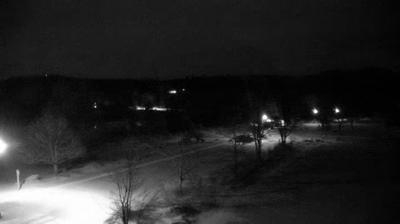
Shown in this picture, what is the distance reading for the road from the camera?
14.5m

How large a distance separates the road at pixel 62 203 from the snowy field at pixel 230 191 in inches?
1.6

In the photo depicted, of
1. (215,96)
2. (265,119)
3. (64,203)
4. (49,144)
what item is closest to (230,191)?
(64,203)

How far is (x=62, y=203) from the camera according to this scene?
16641 mm

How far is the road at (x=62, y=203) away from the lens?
14.5m

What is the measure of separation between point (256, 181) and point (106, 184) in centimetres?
831

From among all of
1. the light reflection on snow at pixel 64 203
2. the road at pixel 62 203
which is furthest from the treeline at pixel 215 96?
the light reflection on snow at pixel 64 203

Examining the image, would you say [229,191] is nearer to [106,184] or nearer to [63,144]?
[106,184]

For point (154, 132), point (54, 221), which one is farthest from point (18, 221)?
point (154, 132)

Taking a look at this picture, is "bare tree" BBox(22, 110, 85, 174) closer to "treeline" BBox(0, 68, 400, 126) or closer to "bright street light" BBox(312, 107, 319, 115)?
"treeline" BBox(0, 68, 400, 126)

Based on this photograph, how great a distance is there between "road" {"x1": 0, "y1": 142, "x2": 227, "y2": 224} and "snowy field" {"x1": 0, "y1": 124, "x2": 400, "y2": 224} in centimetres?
4

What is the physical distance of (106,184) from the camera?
2027cm

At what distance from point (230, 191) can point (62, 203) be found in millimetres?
7924

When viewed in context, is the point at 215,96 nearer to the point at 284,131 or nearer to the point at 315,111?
the point at 315,111

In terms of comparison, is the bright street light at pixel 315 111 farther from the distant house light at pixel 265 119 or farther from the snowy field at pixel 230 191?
the snowy field at pixel 230 191
